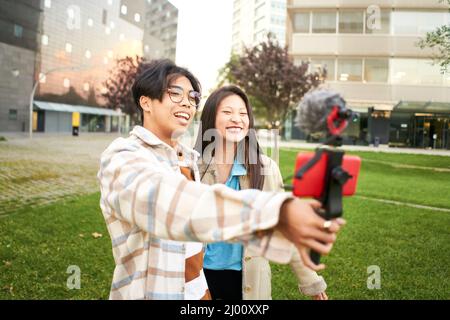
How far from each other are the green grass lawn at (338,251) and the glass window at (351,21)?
22257 millimetres

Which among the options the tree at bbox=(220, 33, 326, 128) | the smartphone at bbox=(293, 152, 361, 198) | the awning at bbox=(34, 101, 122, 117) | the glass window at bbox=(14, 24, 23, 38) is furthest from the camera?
the awning at bbox=(34, 101, 122, 117)

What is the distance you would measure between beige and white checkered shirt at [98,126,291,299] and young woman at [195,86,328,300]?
91 centimetres

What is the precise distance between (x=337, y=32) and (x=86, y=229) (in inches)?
1074

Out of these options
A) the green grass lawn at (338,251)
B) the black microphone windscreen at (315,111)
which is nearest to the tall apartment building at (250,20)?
the green grass lawn at (338,251)

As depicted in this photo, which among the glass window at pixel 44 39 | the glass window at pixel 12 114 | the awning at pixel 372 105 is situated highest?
the glass window at pixel 44 39

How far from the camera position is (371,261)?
5.34 metres

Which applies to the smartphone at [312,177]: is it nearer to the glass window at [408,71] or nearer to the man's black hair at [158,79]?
the man's black hair at [158,79]

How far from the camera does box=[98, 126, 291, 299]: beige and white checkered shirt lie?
924 mm

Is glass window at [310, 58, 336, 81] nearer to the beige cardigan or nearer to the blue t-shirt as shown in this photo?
the beige cardigan

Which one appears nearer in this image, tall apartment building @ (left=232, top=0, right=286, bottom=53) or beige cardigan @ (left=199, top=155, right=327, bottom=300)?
beige cardigan @ (left=199, top=155, right=327, bottom=300)

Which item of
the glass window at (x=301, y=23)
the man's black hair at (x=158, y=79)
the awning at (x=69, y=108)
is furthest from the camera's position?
the awning at (x=69, y=108)

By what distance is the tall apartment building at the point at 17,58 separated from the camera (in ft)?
114

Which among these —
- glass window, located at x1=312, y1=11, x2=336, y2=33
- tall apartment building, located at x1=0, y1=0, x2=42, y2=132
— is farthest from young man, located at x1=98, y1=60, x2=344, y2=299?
tall apartment building, located at x1=0, y1=0, x2=42, y2=132
